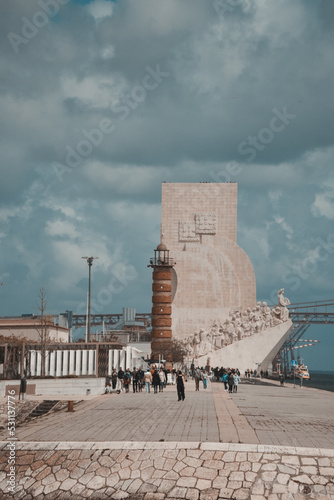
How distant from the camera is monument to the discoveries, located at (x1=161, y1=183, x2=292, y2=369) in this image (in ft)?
203

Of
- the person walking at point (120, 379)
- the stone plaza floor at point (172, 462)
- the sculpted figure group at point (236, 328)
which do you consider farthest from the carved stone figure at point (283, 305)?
the stone plaza floor at point (172, 462)

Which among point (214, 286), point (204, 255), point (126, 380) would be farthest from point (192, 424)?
point (204, 255)

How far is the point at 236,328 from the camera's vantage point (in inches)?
2485

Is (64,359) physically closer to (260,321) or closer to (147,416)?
(147,416)

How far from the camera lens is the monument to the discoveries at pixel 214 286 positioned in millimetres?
61969

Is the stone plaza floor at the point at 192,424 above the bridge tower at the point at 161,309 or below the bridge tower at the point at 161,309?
below

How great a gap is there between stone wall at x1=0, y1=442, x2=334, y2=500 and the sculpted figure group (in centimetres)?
4858

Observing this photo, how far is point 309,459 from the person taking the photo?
1205 centimetres

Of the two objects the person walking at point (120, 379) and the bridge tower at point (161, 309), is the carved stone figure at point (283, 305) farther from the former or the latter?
the person walking at point (120, 379)

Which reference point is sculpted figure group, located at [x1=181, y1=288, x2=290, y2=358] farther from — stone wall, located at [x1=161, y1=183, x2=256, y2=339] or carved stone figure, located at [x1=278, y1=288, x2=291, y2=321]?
stone wall, located at [x1=161, y1=183, x2=256, y2=339]

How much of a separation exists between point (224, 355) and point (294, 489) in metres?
49.9

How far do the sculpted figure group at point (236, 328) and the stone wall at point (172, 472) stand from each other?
48579 millimetres

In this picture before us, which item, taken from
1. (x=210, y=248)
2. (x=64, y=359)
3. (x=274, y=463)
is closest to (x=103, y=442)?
(x=274, y=463)

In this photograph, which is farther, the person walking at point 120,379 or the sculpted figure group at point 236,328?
the sculpted figure group at point 236,328
